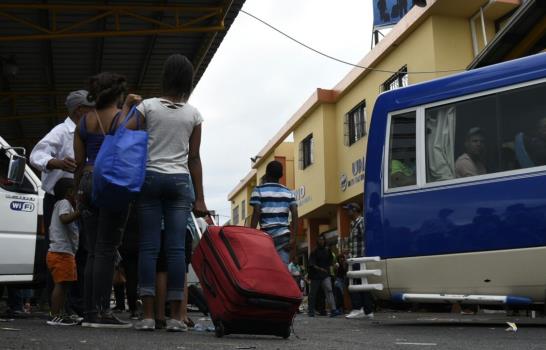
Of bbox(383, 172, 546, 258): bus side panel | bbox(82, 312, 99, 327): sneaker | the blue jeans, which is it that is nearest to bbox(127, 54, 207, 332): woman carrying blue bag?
the blue jeans

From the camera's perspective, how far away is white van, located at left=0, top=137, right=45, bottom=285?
8.26 metres

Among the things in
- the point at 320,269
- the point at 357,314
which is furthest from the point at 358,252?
the point at 320,269

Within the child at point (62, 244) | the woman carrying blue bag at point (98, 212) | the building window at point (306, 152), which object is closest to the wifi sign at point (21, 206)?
the child at point (62, 244)

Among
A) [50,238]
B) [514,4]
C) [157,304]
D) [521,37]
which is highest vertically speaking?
[514,4]

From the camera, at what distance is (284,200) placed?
25.3 feet

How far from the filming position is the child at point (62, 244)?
6.44 m

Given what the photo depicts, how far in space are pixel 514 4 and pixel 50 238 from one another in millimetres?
14109

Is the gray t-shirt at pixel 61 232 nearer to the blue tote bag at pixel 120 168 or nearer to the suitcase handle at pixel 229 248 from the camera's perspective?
the blue tote bag at pixel 120 168

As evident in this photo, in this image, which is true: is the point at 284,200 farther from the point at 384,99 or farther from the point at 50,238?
the point at 50,238

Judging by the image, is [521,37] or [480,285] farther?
[521,37]

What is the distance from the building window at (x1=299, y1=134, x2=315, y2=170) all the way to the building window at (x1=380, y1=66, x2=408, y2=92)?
6.13 meters

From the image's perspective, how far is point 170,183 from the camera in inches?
204

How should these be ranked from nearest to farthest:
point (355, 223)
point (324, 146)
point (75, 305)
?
point (75, 305) → point (355, 223) → point (324, 146)

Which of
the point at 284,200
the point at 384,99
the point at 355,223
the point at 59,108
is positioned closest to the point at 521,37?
the point at 355,223
